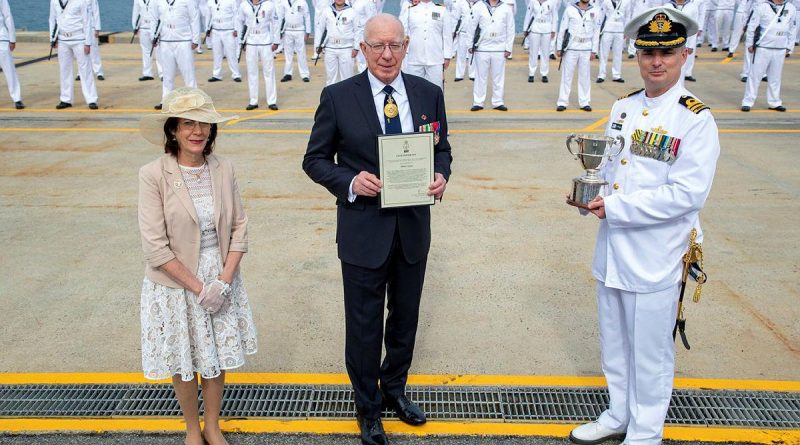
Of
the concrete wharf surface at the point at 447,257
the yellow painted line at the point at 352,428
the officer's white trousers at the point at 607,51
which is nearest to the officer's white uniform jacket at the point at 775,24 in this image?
the concrete wharf surface at the point at 447,257

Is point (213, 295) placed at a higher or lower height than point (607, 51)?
lower

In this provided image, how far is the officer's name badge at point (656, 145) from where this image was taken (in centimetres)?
303

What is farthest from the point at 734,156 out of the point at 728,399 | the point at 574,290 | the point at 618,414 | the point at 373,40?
the point at 373,40

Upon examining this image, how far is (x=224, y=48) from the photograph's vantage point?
14.7 m

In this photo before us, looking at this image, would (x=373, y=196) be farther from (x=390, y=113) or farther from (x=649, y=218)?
(x=649, y=218)

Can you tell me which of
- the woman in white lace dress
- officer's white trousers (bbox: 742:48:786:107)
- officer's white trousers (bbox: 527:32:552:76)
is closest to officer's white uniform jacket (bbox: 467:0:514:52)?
officer's white trousers (bbox: 527:32:552:76)

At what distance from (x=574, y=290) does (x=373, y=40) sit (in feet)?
9.28

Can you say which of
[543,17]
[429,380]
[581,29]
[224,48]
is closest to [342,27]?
[224,48]

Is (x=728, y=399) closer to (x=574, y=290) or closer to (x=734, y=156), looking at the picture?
(x=574, y=290)

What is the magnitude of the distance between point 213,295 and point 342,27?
956cm

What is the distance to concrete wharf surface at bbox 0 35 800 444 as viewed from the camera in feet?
14.4

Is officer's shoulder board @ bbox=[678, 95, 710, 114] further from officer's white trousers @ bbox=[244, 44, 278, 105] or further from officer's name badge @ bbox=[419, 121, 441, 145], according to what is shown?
officer's white trousers @ bbox=[244, 44, 278, 105]

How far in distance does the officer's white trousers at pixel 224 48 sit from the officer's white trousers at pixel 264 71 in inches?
78.3

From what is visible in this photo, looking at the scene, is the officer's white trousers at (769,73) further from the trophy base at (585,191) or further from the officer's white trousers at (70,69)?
the officer's white trousers at (70,69)
